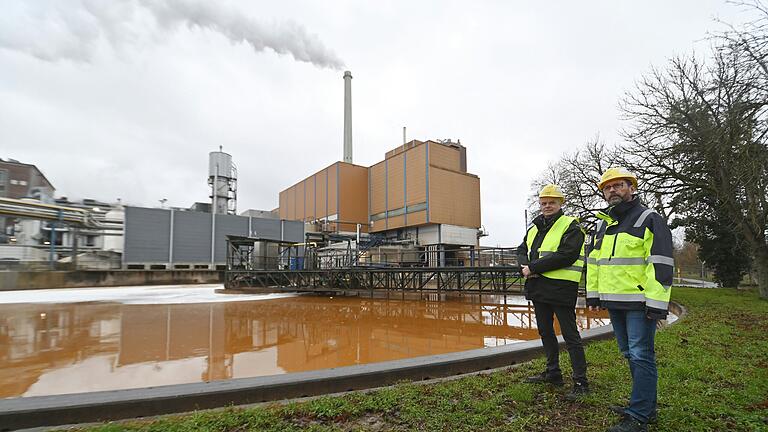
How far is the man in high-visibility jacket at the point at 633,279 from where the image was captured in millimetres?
2412

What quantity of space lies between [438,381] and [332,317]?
659 centimetres

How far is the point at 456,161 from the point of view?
35.4 m

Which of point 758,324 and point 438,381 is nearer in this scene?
point 438,381

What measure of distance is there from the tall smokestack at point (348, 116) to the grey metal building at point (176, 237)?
14.3 meters

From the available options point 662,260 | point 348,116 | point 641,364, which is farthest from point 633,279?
point 348,116

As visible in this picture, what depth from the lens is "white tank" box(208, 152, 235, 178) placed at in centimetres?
3862

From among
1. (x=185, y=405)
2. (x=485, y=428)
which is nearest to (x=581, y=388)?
(x=485, y=428)

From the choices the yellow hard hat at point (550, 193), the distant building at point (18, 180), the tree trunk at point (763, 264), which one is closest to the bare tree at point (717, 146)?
the tree trunk at point (763, 264)

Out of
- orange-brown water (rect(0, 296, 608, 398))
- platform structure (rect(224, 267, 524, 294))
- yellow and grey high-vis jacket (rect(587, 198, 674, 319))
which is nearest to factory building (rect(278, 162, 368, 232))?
platform structure (rect(224, 267, 524, 294))

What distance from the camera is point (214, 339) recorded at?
22.6 feet

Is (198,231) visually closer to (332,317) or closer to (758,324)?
(332,317)

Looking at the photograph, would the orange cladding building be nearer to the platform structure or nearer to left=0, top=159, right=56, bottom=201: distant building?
the platform structure

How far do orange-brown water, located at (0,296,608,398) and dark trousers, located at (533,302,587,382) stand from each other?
2612 millimetres

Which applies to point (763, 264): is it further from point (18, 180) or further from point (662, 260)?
point (18, 180)
